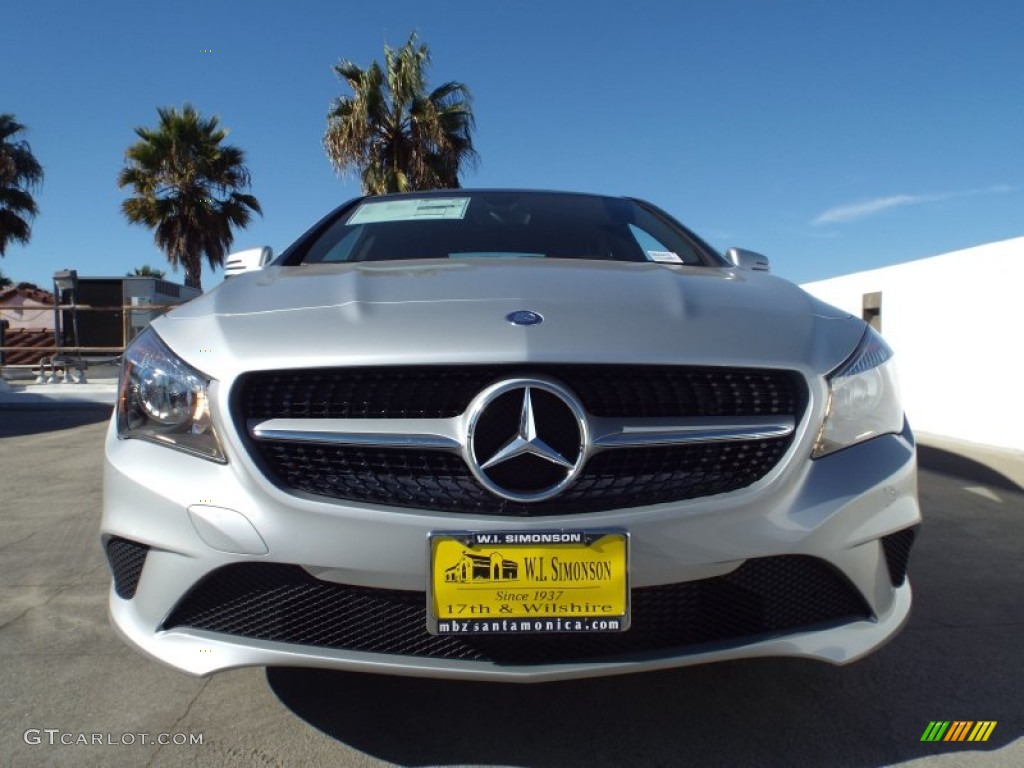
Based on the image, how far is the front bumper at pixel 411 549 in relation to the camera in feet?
5.04

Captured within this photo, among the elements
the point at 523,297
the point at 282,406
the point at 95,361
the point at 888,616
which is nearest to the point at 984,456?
the point at 888,616

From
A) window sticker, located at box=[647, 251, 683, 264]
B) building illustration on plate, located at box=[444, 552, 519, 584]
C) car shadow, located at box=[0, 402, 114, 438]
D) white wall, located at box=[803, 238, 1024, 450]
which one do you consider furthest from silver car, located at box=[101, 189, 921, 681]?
car shadow, located at box=[0, 402, 114, 438]

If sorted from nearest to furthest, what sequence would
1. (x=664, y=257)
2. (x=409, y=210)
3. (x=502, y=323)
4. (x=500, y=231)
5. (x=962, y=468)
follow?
(x=502, y=323) < (x=664, y=257) < (x=500, y=231) < (x=409, y=210) < (x=962, y=468)

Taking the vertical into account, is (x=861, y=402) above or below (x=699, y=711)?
above

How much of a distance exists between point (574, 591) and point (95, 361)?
14.4 metres

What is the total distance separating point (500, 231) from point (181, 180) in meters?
18.6

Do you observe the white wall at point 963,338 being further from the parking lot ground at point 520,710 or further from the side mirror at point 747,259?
the parking lot ground at point 520,710

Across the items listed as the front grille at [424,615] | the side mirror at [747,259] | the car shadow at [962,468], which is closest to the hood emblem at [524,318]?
the front grille at [424,615]

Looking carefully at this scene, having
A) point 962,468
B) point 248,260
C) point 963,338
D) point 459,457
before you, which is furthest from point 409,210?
point 963,338

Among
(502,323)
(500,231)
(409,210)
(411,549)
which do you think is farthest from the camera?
(409,210)

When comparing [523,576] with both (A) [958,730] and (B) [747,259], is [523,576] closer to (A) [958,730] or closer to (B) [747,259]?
(A) [958,730]

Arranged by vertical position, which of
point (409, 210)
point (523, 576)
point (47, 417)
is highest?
point (409, 210)

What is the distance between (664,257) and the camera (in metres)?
2.68

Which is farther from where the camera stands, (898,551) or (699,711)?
(699,711)
